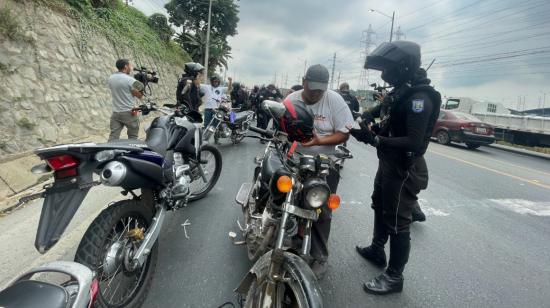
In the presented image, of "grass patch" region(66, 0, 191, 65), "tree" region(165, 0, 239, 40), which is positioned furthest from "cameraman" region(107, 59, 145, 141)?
"tree" region(165, 0, 239, 40)

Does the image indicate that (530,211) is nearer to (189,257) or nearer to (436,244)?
(436,244)

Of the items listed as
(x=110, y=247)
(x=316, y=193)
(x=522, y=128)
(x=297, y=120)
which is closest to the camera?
(x=316, y=193)

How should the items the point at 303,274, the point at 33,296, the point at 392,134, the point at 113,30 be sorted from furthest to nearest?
the point at 113,30
the point at 392,134
the point at 303,274
the point at 33,296

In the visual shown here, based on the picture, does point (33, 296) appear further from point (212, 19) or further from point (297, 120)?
point (212, 19)

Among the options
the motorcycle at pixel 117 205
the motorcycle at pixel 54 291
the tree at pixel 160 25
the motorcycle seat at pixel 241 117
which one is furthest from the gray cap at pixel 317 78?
the tree at pixel 160 25

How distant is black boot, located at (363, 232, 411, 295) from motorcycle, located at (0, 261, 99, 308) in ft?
7.35

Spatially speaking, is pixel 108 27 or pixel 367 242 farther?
pixel 108 27

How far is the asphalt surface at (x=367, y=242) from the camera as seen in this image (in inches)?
112

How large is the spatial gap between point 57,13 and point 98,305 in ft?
28.3

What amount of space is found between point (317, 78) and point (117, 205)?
5.87 feet

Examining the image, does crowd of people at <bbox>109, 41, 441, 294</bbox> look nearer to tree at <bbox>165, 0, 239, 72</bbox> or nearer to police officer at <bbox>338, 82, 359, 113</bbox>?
police officer at <bbox>338, 82, 359, 113</bbox>

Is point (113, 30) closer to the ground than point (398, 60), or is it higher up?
higher up

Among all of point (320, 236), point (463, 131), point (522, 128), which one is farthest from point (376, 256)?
point (522, 128)

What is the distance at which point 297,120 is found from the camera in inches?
96.7
